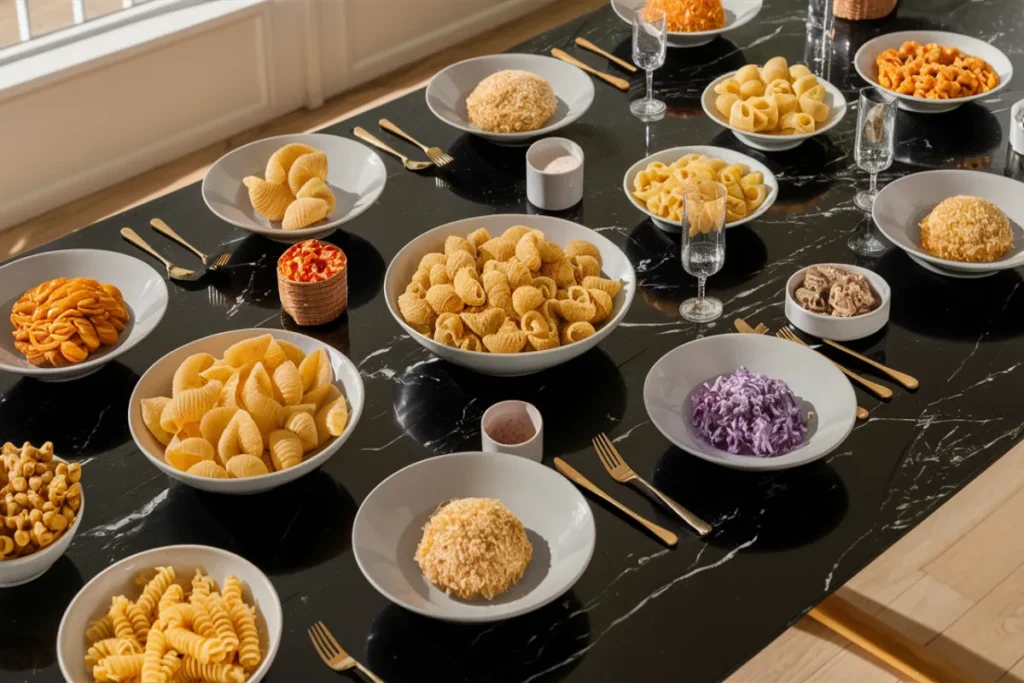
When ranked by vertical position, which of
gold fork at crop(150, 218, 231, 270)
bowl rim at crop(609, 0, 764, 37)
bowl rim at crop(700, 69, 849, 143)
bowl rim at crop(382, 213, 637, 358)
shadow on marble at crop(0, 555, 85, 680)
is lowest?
shadow on marble at crop(0, 555, 85, 680)

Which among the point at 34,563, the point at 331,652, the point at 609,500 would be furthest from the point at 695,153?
the point at 34,563

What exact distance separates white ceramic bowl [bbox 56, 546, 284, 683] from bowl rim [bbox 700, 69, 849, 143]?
52.4 inches

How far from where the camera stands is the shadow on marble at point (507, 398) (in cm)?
166

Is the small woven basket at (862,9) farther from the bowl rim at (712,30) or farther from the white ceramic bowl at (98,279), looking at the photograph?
the white ceramic bowl at (98,279)

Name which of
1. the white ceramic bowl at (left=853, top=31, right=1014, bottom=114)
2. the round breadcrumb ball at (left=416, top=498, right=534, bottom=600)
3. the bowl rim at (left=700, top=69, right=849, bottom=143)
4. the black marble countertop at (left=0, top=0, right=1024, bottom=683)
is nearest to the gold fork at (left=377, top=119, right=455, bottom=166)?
the black marble countertop at (left=0, top=0, right=1024, bottom=683)

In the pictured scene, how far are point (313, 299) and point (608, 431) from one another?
51 centimetres

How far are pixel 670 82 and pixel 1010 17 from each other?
2.90ft

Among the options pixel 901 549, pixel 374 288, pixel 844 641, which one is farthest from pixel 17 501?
pixel 901 549

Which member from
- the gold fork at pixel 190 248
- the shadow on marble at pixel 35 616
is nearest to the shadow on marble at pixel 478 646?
the shadow on marble at pixel 35 616

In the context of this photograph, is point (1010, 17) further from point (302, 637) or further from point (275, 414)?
point (302, 637)

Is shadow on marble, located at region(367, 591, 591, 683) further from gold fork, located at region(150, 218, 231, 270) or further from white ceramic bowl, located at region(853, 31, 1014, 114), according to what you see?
white ceramic bowl, located at region(853, 31, 1014, 114)

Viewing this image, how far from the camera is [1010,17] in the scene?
2771 mm

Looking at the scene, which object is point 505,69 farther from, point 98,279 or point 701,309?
point 98,279

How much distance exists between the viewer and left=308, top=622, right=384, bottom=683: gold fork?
1.33 m
